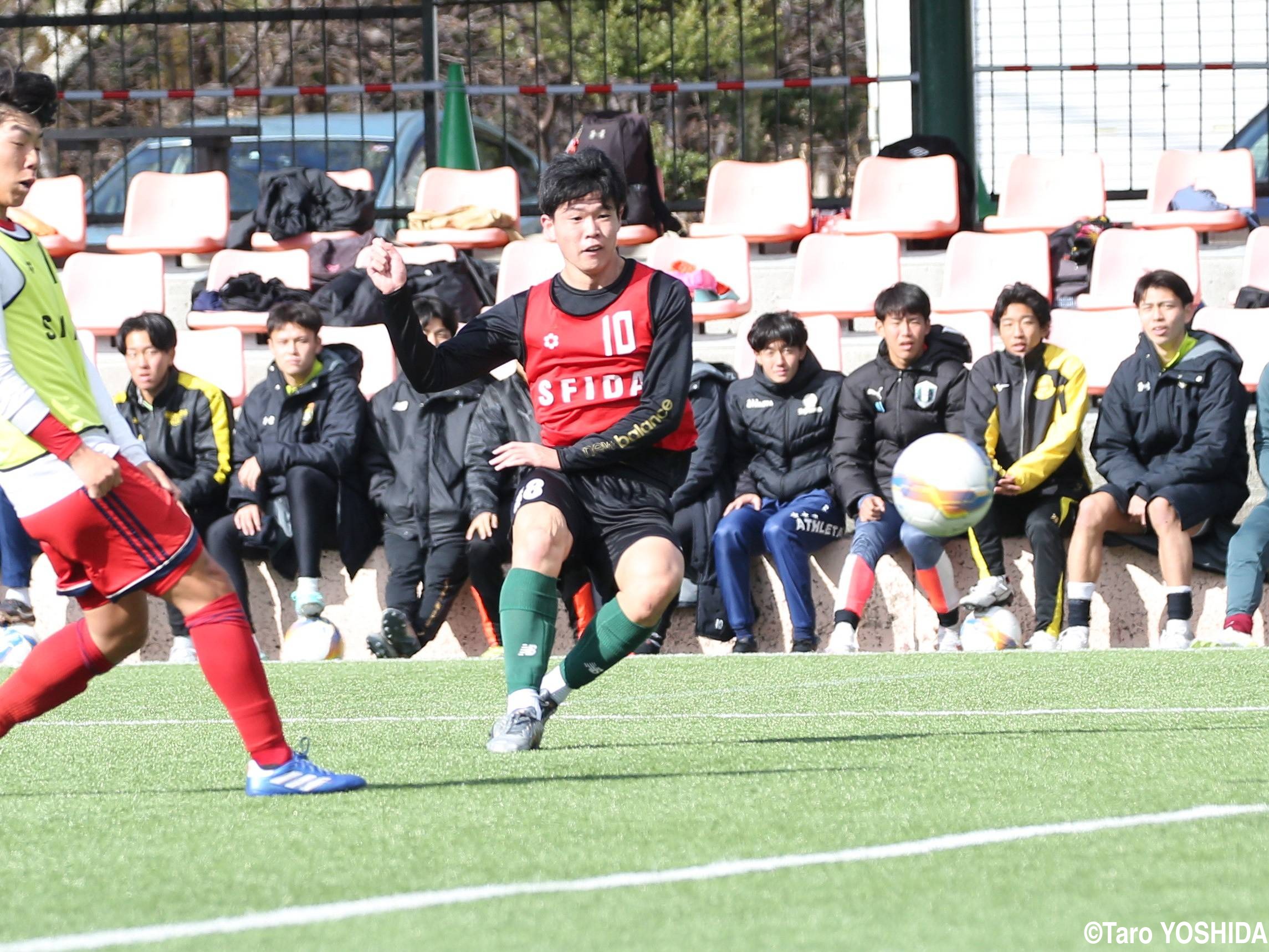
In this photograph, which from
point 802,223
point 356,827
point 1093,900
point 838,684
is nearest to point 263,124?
point 802,223

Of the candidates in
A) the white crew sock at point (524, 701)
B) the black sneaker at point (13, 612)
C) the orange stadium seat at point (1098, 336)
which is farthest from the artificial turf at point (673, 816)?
the orange stadium seat at point (1098, 336)

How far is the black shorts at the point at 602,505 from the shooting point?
5488 mm

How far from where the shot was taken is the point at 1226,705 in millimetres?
6254

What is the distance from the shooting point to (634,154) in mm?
13109

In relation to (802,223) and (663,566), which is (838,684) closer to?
(663,566)

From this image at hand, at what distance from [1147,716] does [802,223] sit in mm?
8218

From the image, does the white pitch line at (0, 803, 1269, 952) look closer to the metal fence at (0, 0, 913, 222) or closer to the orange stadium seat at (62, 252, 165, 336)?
the orange stadium seat at (62, 252, 165, 336)

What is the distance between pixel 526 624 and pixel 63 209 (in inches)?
393

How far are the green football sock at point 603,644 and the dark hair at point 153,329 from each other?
5.43m

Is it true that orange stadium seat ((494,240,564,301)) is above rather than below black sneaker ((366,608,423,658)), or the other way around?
above

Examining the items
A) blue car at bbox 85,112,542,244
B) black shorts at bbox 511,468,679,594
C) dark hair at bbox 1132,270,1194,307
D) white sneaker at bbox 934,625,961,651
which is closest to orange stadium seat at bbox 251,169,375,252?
blue car at bbox 85,112,542,244

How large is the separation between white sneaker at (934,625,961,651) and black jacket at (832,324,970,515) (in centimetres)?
73

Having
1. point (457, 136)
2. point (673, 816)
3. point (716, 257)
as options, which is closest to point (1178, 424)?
point (716, 257)

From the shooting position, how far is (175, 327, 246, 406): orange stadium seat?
11.9 metres
